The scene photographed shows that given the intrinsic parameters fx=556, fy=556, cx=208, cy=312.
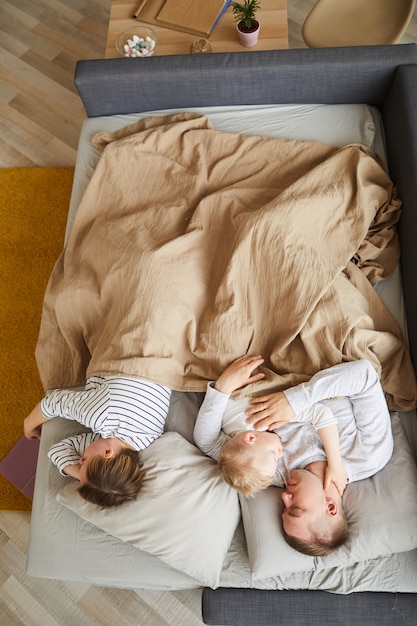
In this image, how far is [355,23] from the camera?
79.0 inches

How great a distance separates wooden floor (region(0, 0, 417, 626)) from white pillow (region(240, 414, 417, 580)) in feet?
2.21

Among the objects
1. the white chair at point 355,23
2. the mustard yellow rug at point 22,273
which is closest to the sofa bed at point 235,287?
the white chair at point 355,23

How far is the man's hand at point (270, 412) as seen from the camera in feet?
4.45

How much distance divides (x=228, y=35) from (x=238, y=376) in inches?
49.2

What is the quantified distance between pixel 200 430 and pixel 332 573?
465 millimetres

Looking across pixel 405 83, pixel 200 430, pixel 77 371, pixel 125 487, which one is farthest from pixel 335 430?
pixel 405 83

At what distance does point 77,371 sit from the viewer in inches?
63.6

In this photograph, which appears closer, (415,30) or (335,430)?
(335,430)

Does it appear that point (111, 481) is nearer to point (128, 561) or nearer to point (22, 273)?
point (128, 561)

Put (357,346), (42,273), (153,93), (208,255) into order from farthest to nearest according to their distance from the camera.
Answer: (42,273)
(153,93)
(208,255)
(357,346)

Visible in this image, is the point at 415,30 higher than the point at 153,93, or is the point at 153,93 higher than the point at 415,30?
the point at 415,30

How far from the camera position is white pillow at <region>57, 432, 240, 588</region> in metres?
1.31

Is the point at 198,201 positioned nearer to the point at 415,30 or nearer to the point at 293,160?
the point at 293,160

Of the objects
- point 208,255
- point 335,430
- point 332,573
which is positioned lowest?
point 332,573
